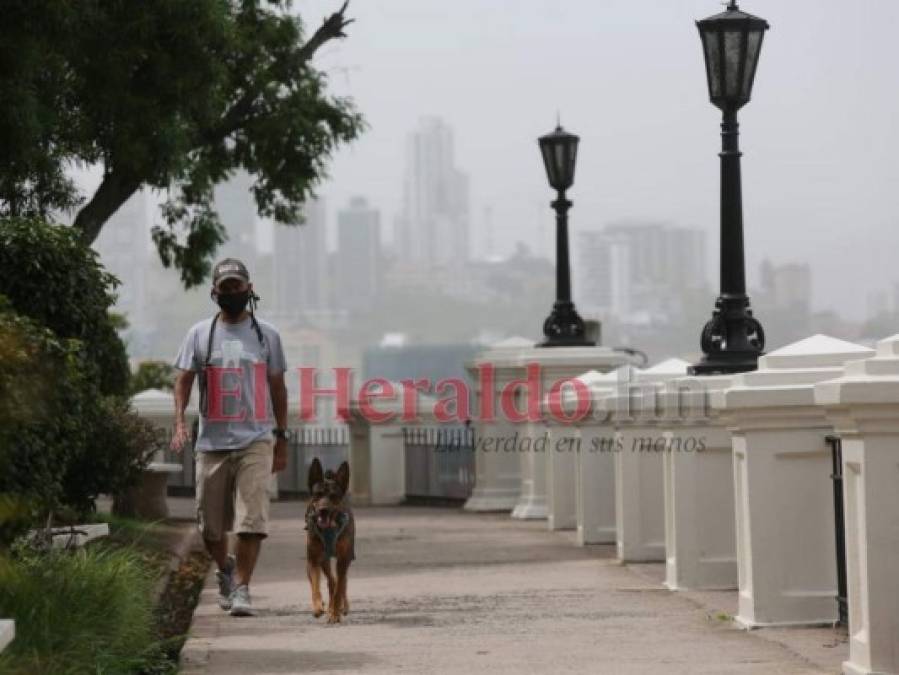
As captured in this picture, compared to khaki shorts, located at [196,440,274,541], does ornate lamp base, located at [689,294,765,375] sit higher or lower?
higher

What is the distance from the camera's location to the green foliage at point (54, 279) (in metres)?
15.8

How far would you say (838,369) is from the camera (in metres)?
12.1

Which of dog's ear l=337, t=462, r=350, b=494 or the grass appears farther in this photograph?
dog's ear l=337, t=462, r=350, b=494

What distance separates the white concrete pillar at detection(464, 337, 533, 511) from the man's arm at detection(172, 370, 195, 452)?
13.6 m

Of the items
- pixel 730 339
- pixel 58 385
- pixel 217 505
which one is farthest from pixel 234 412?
pixel 730 339

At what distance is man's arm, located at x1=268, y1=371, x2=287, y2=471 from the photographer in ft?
46.3

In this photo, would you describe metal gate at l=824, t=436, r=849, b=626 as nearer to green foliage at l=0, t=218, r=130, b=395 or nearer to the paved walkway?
the paved walkway

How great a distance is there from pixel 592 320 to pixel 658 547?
54.8 feet

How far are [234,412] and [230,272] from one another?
2.70ft

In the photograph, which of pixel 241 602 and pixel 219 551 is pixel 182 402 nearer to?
pixel 219 551

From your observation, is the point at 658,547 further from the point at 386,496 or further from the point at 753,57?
the point at 386,496

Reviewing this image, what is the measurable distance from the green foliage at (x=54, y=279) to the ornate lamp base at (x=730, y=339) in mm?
4002

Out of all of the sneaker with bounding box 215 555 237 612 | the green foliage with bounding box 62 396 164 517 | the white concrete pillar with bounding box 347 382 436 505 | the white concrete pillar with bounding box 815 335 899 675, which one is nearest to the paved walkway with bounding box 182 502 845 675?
the sneaker with bounding box 215 555 237 612

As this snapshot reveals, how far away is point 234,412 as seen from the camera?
46.1ft
